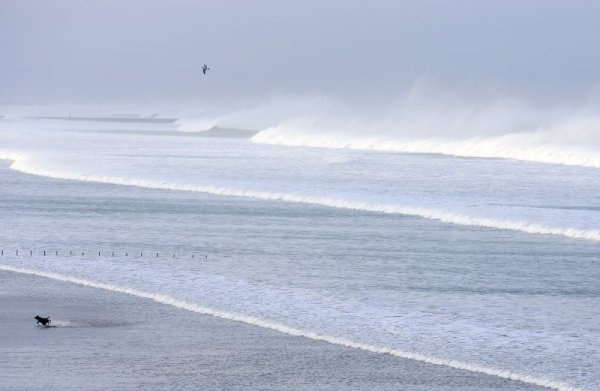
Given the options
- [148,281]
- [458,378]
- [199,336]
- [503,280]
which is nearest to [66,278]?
[148,281]

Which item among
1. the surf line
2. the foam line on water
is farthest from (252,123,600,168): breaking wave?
the surf line

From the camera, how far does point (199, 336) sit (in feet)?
56.6

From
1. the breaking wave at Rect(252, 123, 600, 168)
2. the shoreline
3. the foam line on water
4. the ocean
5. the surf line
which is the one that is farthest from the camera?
the breaking wave at Rect(252, 123, 600, 168)

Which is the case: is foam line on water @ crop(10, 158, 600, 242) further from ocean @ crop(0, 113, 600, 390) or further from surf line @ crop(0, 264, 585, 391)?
surf line @ crop(0, 264, 585, 391)

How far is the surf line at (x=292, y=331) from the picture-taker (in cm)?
1512

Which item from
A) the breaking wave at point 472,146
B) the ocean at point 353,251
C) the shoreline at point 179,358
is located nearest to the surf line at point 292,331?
the ocean at point 353,251

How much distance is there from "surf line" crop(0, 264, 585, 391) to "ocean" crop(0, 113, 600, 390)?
0.03 meters

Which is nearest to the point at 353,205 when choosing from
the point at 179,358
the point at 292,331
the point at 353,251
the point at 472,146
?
the point at 353,251

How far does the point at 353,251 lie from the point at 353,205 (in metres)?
9.37

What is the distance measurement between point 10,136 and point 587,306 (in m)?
67.6

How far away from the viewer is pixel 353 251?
83.9 feet

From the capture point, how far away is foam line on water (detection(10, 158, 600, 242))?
28469 mm

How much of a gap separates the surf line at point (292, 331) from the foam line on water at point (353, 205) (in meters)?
10.6

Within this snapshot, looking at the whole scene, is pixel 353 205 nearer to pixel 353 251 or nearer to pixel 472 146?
pixel 353 251
